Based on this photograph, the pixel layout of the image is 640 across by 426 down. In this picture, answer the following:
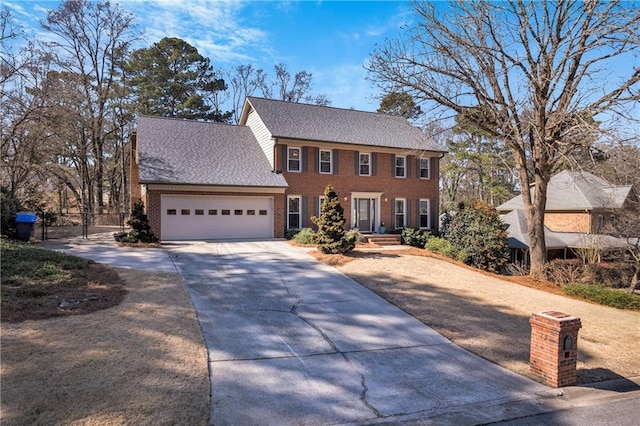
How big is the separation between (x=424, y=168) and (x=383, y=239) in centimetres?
583

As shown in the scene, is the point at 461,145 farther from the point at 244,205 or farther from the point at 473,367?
the point at 473,367

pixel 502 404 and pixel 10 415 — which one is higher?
pixel 10 415

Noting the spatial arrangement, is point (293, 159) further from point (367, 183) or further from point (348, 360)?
point (348, 360)

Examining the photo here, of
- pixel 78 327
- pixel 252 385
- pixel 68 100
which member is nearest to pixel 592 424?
pixel 252 385

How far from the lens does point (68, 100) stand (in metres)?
21.8

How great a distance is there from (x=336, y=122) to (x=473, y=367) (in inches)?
723

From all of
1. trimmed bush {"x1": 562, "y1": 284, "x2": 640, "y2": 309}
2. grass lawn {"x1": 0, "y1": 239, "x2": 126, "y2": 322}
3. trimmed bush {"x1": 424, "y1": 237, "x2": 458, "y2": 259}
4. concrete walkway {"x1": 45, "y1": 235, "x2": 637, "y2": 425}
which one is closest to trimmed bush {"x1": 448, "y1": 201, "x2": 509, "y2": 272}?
trimmed bush {"x1": 424, "y1": 237, "x2": 458, "y2": 259}

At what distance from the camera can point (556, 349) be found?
18.1ft

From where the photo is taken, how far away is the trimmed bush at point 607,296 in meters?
11.3

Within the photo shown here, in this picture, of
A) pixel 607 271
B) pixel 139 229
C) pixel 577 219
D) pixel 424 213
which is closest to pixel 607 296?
pixel 607 271

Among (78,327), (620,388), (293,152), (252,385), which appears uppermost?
(293,152)

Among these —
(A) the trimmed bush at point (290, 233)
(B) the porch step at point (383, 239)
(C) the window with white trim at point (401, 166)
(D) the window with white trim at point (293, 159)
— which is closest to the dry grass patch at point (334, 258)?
(A) the trimmed bush at point (290, 233)

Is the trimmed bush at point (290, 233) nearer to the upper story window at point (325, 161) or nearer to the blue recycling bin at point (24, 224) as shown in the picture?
the upper story window at point (325, 161)

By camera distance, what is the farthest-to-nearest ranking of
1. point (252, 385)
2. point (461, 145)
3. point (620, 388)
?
point (461, 145), point (620, 388), point (252, 385)
